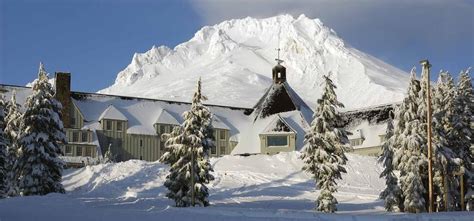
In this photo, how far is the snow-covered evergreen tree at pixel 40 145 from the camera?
42.3m

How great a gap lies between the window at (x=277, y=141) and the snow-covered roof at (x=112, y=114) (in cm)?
1695

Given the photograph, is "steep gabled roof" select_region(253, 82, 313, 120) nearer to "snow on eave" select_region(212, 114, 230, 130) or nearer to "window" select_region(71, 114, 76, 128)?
"snow on eave" select_region(212, 114, 230, 130)

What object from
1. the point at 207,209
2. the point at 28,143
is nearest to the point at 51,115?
the point at 28,143

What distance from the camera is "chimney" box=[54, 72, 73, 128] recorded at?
74.4 m

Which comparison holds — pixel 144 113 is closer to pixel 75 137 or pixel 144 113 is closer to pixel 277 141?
→ pixel 75 137

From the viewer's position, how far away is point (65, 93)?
2970 inches

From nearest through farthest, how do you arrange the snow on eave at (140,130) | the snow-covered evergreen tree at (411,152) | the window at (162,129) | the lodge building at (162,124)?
the snow-covered evergreen tree at (411,152)
the lodge building at (162,124)
the snow on eave at (140,130)
the window at (162,129)

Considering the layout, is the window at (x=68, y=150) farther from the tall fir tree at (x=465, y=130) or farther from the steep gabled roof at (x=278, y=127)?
the tall fir tree at (x=465, y=130)

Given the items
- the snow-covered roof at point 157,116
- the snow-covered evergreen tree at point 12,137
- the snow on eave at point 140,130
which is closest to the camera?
the snow-covered evergreen tree at point 12,137

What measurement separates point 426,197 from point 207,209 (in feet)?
67.0

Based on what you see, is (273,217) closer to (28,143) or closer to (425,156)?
(425,156)

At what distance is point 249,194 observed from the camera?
50.8 m

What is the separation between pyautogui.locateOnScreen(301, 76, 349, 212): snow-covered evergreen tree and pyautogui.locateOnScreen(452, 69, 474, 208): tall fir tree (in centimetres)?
850

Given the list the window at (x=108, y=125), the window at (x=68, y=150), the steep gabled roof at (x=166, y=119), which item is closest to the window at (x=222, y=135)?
the steep gabled roof at (x=166, y=119)
